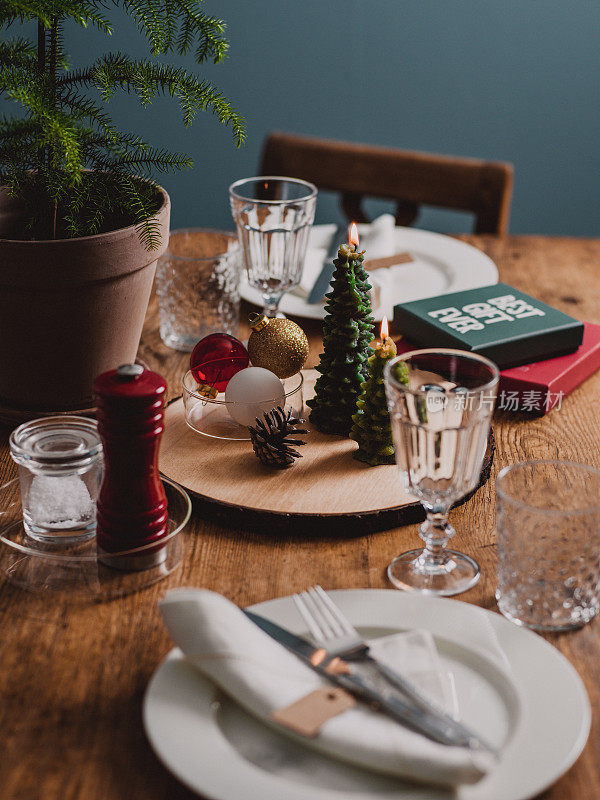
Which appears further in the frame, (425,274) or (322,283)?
(425,274)

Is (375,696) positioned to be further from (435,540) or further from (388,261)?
(388,261)

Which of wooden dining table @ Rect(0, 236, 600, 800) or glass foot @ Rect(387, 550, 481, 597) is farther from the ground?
glass foot @ Rect(387, 550, 481, 597)

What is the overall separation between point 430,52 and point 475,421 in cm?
247

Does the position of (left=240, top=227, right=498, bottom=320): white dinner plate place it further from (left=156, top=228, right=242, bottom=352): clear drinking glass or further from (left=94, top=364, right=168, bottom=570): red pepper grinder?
(left=94, top=364, right=168, bottom=570): red pepper grinder

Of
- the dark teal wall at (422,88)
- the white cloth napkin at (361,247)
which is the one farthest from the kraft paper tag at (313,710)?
the dark teal wall at (422,88)

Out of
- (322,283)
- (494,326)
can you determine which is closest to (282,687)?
(494,326)

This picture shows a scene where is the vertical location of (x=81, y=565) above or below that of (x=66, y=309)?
below

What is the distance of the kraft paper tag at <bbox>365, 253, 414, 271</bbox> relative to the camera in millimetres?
1353

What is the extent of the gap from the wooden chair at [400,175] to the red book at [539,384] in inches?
30.5

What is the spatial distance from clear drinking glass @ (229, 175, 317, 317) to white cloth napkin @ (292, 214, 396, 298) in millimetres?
143

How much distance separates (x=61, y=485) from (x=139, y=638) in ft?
0.60

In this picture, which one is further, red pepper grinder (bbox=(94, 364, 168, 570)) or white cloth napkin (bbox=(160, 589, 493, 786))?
red pepper grinder (bbox=(94, 364, 168, 570))

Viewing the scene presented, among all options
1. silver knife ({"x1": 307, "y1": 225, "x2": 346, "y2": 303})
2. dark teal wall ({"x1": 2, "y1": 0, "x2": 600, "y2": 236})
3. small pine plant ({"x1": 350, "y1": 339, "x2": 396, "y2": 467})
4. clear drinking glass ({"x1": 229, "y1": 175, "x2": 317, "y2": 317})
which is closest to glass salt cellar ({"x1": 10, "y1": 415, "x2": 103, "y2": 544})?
small pine plant ({"x1": 350, "y1": 339, "x2": 396, "y2": 467})

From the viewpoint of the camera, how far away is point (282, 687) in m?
0.58
